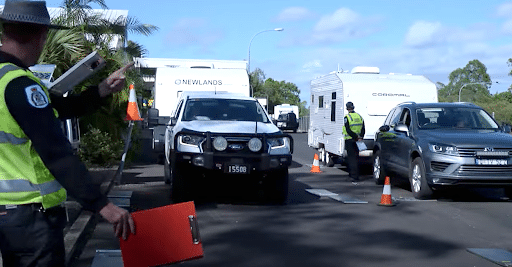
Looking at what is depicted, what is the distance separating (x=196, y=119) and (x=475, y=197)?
5.38 meters

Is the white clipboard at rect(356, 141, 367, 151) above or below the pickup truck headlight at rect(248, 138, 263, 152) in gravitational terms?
below

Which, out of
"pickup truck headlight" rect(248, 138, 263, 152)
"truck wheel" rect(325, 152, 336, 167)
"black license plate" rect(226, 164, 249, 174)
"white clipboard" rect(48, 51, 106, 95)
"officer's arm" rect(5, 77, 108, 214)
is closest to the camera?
"officer's arm" rect(5, 77, 108, 214)

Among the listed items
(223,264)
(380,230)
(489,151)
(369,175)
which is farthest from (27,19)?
(369,175)

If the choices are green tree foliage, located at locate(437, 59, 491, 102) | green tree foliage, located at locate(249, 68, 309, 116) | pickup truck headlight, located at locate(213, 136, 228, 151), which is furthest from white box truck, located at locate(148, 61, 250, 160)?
green tree foliage, located at locate(437, 59, 491, 102)

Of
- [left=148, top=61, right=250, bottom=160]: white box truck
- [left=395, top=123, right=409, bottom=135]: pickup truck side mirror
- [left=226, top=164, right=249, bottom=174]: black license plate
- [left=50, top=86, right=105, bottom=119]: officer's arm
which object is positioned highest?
[left=148, top=61, right=250, bottom=160]: white box truck

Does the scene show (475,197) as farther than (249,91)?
No

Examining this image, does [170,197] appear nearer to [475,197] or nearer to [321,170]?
[475,197]

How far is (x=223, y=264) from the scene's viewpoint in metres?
6.43

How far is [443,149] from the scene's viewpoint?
37.1ft

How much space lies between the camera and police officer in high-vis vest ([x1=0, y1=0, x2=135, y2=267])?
102 inches

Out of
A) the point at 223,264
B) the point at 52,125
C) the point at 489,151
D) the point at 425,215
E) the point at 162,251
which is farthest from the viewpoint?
the point at 489,151

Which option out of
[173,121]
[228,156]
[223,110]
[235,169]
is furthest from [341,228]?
[173,121]

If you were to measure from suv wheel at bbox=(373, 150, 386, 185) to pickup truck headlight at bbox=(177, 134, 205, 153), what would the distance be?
17.5 feet

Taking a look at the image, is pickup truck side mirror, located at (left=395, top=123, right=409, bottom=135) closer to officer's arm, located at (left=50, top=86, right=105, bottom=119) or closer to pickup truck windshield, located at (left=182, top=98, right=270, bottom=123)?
pickup truck windshield, located at (left=182, top=98, right=270, bottom=123)
